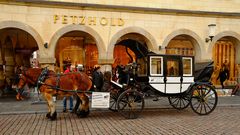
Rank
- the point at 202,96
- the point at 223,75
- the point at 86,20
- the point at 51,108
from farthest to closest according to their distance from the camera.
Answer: the point at 223,75 → the point at 86,20 → the point at 202,96 → the point at 51,108

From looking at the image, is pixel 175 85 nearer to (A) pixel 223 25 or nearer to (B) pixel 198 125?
(B) pixel 198 125

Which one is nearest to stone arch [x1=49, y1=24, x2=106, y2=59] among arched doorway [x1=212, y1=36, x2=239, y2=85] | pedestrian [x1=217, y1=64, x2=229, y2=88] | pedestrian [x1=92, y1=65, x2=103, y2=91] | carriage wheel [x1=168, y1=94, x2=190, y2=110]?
carriage wheel [x1=168, y1=94, x2=190, y2=110]

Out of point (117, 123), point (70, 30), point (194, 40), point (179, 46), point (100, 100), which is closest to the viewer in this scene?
point (117, 123)

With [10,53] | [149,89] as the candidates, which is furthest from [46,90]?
[10,53]

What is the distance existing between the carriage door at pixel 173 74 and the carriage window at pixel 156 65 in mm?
167

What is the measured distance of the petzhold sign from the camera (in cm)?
1513

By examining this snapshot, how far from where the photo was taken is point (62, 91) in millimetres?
10352

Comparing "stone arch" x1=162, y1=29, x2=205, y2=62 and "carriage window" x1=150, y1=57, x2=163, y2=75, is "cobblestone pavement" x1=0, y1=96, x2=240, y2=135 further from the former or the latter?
"stone arch" x1=162, y1=29, x2=205, y2=62

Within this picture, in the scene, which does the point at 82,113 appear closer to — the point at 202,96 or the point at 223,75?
the point at 202,96

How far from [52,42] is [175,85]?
672 centimetres

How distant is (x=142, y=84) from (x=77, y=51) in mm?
9696

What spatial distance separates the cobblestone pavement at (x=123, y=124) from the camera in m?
8.23

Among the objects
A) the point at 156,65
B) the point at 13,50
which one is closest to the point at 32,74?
the point at 156,65

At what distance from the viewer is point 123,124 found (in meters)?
9.25
